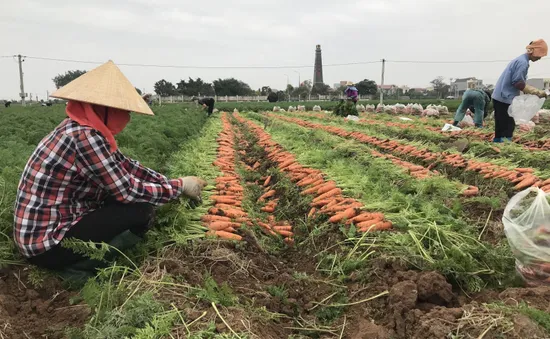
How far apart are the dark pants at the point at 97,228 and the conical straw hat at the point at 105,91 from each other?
74cm

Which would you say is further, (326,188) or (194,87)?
(194,87)

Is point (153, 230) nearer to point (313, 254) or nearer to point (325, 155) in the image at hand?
point (313, 254)

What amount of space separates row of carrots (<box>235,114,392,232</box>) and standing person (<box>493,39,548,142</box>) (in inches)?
170

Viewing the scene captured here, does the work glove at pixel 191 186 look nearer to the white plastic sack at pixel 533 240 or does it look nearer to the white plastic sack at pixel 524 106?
the white plastic sack at pixel 533 240

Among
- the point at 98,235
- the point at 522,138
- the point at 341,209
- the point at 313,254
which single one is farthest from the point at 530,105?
the point at 98,235

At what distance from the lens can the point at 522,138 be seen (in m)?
8.12

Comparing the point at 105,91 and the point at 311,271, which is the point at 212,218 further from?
the point at 105,91

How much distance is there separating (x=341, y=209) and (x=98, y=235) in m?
2.44

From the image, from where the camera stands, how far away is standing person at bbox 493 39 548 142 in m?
7.27

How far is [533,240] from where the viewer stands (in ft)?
8.04

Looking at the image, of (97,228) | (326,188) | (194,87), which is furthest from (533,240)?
(194,87)

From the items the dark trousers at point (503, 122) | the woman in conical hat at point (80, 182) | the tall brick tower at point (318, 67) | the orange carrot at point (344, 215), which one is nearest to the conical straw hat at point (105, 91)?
the woman in conical hat at point (80, 182)

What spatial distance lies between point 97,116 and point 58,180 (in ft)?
1.66

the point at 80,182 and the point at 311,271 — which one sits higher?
the point at 80,182
